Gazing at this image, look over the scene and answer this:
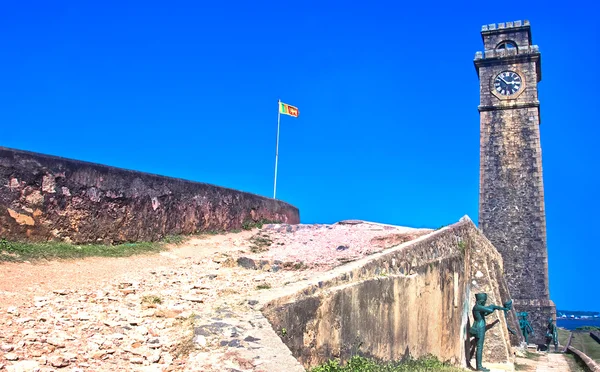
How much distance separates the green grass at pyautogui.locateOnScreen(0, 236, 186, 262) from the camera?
224 inches

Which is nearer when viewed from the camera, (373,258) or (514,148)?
(373,258)

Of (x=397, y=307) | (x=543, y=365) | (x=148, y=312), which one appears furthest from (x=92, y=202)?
(x=543, y=365)

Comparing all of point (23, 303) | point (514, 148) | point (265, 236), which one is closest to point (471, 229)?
point (265, 236)

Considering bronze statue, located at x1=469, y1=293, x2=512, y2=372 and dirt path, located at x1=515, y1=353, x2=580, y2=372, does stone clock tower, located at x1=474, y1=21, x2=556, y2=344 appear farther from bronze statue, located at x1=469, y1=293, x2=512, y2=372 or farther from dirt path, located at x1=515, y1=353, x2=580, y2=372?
bronze statue, located at x1=469, y1=293, x2=512, y2=372

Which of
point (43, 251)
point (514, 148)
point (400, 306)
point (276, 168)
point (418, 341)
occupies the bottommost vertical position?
point (418, 341)

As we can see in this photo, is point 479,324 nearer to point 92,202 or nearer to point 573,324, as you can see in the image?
point 92,202

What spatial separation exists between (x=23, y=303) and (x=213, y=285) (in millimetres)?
1894

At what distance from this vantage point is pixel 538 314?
2320 centimetres

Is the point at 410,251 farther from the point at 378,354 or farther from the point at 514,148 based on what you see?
the point at 514,148

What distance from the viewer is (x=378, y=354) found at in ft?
19.0


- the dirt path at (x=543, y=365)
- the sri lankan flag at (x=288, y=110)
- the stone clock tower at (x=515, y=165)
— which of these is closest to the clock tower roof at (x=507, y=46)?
the stone clock tower at (x=515, y=165)

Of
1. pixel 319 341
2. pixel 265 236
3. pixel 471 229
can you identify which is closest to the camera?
pixel 319 341

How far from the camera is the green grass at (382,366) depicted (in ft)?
15.0

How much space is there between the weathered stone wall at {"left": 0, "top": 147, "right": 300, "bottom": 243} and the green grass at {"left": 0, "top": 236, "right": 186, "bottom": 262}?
147 millimetres
